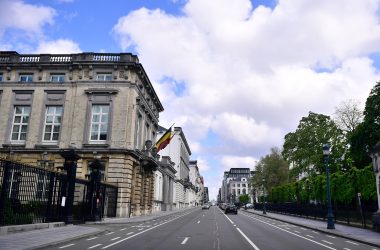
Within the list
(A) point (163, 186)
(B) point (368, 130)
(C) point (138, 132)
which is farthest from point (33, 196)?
(A) point (163, 186)

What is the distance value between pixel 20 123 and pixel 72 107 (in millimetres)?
6562

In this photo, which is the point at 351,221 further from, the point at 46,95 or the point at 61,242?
the point at 46,95

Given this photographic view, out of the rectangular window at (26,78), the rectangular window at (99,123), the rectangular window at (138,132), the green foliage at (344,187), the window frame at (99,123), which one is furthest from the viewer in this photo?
the rectangular window at (138,132)

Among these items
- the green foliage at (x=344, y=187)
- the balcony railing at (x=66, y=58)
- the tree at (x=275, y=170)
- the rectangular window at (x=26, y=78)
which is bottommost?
the green foliage at (x=344, y=187)

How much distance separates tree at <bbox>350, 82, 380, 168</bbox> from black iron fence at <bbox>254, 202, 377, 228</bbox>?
7899mm

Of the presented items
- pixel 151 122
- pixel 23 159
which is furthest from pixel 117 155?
pixel 151 122

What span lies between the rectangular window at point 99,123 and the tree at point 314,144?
115 ft

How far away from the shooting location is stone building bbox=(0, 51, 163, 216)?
1476 inches

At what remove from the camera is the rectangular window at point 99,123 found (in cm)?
3822

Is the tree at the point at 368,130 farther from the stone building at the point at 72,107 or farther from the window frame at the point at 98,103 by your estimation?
the window frame at the point at 98,103

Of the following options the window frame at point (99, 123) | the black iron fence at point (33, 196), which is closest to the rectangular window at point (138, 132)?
the window frame at point (99, 123)

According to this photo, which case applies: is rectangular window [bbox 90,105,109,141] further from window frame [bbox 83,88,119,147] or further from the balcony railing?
the balcony railing

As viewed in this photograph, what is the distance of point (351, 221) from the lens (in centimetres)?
2862

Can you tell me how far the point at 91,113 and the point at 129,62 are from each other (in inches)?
283
